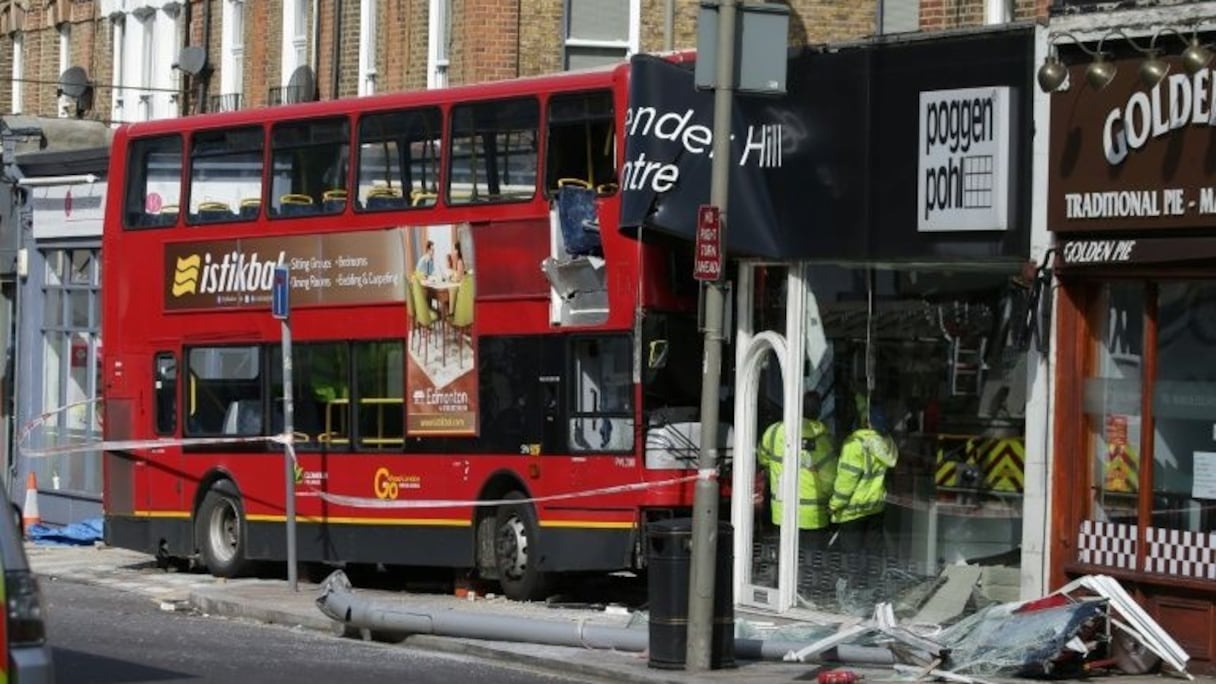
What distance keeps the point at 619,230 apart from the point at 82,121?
61.6ft

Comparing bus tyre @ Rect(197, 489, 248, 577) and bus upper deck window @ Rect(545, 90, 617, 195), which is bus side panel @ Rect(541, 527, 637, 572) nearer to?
bus upper deck window @ Rect(545, 90, 617, 195)

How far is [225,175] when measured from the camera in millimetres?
24969

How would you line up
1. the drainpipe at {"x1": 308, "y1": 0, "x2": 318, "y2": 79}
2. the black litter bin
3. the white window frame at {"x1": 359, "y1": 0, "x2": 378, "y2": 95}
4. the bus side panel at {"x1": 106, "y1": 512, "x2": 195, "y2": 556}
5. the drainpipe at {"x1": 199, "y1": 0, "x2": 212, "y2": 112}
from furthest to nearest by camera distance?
the drainpipe at {"x1": 199, "y1": 0, "x2": 212, "y2": 112}, the drainpipe at {"x1": 308, "y1": 0, "x2": 318, "y2": 79}, the white window frame at {"x1": 359, "y1": 0, "x2": 378, "y2": 95}, the bus side panel at {"x1": 106, "y1": 512, "x2": 195, "y2": 556}, the black litter bin

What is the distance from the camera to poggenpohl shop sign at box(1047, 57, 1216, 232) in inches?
627

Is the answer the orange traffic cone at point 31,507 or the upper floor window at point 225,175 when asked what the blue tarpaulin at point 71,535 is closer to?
the orange traffic cone at point 31,507

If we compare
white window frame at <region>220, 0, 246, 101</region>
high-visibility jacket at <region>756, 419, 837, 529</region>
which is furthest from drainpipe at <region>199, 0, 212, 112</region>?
high-visibility jacket at <region>756, 419, 837, 529</region>

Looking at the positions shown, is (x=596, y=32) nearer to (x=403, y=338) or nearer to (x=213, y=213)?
(x=213, y=213)

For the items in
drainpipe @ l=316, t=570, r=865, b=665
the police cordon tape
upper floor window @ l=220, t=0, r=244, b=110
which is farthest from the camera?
upper floor window @ l=220, t=0, r=244, b=110

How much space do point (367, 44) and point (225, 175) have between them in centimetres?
739

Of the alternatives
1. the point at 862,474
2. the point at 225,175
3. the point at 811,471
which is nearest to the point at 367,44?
the point at 225,175

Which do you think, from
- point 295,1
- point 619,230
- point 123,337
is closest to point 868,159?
point 619,230

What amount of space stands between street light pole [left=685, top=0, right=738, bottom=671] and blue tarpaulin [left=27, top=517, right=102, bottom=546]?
1545 cm

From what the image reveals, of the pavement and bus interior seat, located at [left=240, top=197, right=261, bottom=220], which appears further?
bus interior seat, located at [left=240, top=197, right=261, bottom=220]

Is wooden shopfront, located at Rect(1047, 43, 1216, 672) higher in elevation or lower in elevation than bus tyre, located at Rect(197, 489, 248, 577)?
higher
